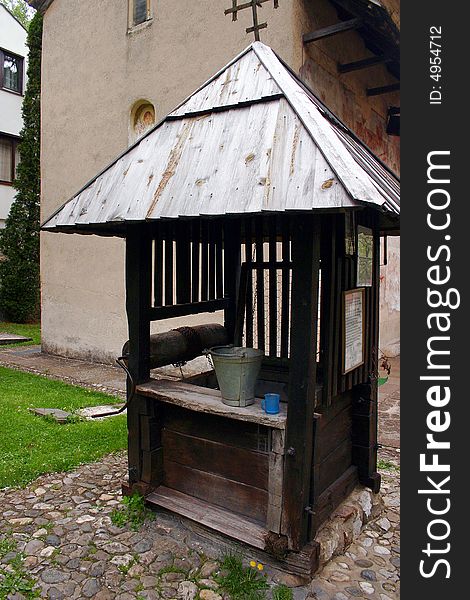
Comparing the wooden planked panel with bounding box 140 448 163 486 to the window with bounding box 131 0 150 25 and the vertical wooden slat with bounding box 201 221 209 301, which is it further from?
the window with bounding box 131 0 150 25

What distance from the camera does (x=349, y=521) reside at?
3.46m

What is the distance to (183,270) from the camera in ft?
14.0

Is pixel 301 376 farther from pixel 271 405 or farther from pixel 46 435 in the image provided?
pixel 46 435

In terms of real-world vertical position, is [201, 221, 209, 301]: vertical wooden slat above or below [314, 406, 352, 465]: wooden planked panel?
above

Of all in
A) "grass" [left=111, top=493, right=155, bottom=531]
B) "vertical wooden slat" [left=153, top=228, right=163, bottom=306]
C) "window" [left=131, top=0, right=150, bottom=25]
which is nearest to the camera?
"grass" [left=111, top=493, right=155, bottom=531]

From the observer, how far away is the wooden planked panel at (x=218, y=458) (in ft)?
10.5

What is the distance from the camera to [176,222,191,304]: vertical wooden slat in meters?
4.22

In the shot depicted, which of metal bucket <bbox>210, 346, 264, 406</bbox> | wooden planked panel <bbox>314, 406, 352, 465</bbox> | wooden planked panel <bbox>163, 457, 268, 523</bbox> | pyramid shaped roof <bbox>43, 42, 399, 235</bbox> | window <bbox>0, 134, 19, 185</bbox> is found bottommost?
wooden planked panel <bbox>163, 457, 268, 523</bbox>

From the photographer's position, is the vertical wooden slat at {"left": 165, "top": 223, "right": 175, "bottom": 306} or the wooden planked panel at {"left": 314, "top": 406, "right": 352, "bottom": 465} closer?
the wooden planked panel at {"left": 314, "top": 406, "right": 352, "bottom": 465}

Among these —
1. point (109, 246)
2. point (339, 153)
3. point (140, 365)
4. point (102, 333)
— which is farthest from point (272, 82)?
point (102, 333)

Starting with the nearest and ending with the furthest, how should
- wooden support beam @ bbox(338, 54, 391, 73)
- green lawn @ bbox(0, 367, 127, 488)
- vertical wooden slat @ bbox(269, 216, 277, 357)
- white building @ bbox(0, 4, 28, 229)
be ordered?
vertical wooden slat @ bbox(269, 216, 277, 357)
green lawn @ bbox(0, 367, 127, 488)
wooden support beam @ bbox(338, 54, 391, 73)
white building @ bbox(0, 4, 28, 229)

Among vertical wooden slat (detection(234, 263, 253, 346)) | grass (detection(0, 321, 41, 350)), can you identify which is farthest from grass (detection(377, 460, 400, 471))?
grass (detection(0, 321, 41, 350))

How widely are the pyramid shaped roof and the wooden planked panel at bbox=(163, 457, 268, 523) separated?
69.1 inches

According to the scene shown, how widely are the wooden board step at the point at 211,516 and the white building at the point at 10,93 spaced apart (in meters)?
14.9
